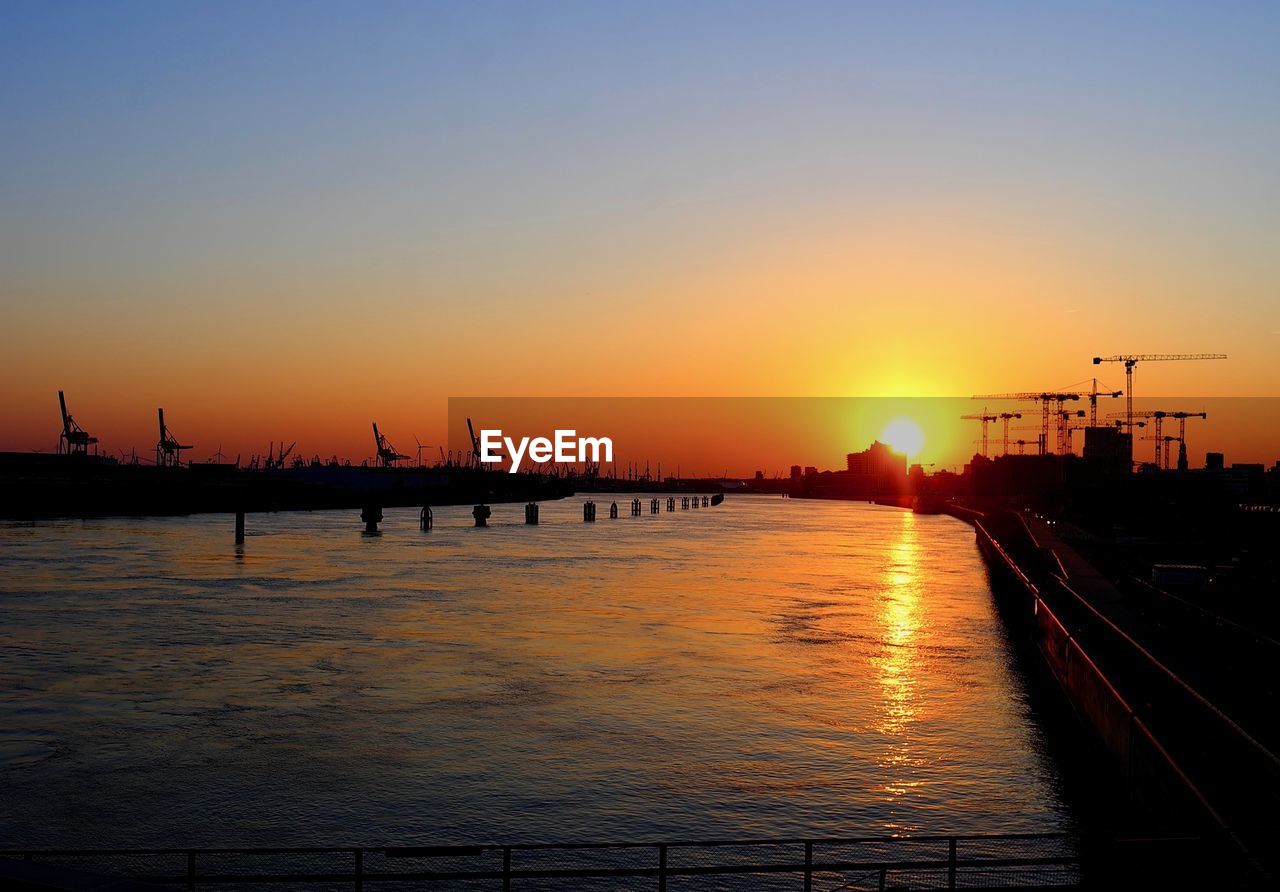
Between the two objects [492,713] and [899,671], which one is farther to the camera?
[899,671]

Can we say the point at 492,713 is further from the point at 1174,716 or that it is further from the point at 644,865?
the point at 1174,716

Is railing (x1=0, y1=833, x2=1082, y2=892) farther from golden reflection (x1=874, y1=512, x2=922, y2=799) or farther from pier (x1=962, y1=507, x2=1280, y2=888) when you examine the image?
golden reflection (x1=874, y1=512, x2=922, y2=799)

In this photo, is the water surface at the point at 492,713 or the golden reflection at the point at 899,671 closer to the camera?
the water surface at the point at 492,713

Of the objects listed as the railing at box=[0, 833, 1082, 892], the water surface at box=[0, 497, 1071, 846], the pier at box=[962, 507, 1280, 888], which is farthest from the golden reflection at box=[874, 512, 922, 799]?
the pier at box=[962, 507, 1280, 888]

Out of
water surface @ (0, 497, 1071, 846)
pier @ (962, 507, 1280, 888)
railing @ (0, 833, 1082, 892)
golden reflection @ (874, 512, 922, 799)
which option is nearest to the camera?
pier @ (962, 507, 1280, 888)

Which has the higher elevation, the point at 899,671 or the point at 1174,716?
the point at 1174,716

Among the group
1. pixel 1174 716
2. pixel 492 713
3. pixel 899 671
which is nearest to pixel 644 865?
pixel 492 713

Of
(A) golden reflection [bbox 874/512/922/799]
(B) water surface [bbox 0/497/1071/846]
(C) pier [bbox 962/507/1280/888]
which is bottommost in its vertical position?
(A) golden reflection [bbox 874/512/922/799]

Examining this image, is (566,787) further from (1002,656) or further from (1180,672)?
(1002,656)

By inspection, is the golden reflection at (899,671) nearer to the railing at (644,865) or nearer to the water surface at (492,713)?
the water surface at (492,713)

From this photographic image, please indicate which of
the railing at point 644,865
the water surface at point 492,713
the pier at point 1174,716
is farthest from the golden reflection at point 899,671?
the pier at point 1174,716
